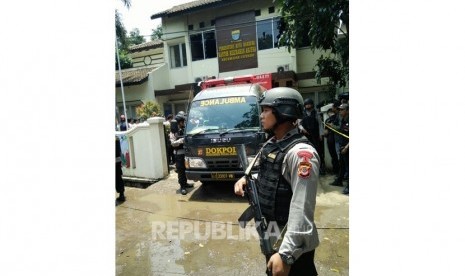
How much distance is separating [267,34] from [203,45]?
117 inches

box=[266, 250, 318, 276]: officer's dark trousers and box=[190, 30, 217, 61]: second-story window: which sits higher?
box=[190, 30, 217, 61]: second-story window

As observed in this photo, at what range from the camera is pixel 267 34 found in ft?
36.4

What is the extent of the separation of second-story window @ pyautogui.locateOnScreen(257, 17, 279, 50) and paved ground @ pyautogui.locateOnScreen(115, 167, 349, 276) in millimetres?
7476

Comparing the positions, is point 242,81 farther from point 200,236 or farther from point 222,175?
point 200,236

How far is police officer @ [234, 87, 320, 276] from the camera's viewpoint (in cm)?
137

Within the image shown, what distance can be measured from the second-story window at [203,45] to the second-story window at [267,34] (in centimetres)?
206

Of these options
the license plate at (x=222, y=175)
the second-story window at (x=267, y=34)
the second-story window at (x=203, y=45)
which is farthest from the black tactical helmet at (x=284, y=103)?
the second-story window at (x=203, y=45)

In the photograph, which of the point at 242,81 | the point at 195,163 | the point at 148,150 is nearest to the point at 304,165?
the point at 195,163

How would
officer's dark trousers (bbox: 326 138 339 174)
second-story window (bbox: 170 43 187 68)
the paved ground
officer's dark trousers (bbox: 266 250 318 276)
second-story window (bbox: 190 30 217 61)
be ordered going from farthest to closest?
1. second-story window (bbox: 170 43 187 68)
2. second-story window (bbox: 190 30 217 61)
3. officer's dark trousers (bbox: 326 138 339 174)
4. the paved ground
5. officer's dark trousers (bbox: 266 250 318 276)

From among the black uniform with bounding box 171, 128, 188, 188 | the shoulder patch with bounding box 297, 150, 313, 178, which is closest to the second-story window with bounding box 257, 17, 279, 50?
the black uniform with bounding box 171, 128, 188, 188

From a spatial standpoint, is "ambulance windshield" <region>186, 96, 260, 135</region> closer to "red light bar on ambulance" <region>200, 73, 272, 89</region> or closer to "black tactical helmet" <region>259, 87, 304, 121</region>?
"red light bar on ambulance" <region>200, 73, 272, 89</region>

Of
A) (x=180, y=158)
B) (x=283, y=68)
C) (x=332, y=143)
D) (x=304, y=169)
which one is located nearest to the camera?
(x=304, y=169)

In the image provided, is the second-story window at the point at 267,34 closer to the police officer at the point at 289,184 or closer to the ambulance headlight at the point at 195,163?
the ambulance headlight at the point at 195,163

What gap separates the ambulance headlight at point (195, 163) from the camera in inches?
181
